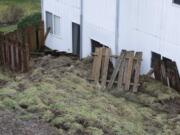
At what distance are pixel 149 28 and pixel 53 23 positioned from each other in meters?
8.59

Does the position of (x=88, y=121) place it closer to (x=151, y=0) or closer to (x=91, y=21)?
(x=151, y=0)

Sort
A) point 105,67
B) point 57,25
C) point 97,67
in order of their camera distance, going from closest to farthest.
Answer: point 105,67 → point 97,67 → point 57,25

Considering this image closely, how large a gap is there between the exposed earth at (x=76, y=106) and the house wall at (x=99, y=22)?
1656 millimetres

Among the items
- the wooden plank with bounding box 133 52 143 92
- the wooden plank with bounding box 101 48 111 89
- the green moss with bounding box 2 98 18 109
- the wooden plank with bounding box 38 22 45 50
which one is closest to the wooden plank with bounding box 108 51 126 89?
the wooden plank with bounding box 101 48 111 89

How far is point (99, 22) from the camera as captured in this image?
20812 millimetres

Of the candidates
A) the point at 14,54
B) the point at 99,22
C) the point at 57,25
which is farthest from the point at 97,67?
the point at 57,25

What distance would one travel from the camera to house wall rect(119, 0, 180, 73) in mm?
17125

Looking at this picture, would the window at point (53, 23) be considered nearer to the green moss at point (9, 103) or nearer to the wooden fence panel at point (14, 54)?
the wooden fence panel at point (14, 54)

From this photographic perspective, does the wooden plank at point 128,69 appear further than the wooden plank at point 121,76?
No

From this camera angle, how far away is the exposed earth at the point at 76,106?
11.9m

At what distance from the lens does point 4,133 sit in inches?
433

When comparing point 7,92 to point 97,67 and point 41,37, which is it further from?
point 41,37

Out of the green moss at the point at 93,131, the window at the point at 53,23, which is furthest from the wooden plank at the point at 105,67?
the window at the point at 53,23

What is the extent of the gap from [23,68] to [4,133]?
788 cm
